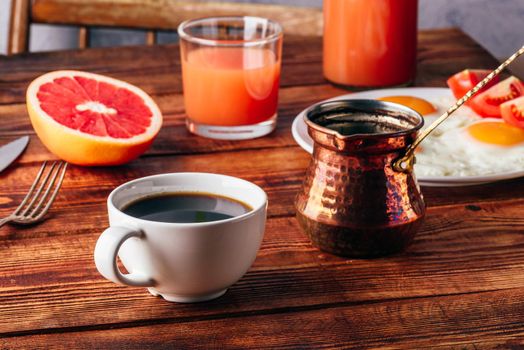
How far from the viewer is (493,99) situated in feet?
3.94

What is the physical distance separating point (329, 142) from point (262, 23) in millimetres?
531

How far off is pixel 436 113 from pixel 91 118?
504mm

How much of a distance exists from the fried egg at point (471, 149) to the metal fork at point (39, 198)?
451mm

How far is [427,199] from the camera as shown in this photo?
997 mm

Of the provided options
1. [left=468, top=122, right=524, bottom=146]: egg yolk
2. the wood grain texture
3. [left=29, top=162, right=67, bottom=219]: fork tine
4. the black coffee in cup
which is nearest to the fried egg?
[left=468, top=122, right=524, bottom=146]: egg yolk

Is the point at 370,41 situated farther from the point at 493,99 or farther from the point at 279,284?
the point at 279,284

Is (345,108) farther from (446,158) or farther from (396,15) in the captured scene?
(396,15)

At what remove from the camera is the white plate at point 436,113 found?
3.22 feet

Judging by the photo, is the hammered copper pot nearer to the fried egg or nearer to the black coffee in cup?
the black coffee in cup

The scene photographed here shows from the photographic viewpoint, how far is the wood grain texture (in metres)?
1.92

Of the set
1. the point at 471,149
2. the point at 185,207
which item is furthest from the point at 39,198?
the point at 471,149

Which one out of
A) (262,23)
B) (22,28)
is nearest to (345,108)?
(262,23)

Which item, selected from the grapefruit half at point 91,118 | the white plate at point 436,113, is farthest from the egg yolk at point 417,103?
the grapefruit half at point 91,118

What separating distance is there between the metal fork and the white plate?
1.04ft
